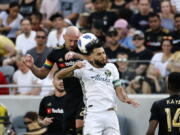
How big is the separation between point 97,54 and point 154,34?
5.87m

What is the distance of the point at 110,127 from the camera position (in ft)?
35.5

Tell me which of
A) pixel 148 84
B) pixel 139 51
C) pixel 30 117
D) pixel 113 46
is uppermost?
pixel 113 46

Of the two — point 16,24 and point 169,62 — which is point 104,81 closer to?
point 169,62

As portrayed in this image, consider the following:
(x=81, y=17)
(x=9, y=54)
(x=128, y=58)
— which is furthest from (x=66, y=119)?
(x=81, y=17)

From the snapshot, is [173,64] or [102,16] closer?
[173,64]

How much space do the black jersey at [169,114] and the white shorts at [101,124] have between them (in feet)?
2.09

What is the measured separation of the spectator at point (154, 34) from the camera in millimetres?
16328

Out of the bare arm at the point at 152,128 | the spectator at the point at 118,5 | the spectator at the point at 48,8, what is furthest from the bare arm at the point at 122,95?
the spectator at the point at 48,8

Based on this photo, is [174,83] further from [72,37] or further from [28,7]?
A: [28,7]

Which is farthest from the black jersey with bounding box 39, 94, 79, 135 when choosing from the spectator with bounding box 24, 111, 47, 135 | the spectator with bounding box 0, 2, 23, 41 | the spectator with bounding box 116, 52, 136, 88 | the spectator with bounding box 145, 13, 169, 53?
the spectator with bounding box 0, 2, 23, 41

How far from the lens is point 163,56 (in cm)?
1517

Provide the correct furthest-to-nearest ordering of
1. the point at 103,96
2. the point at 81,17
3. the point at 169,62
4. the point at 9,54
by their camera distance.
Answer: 1. the point at 81,17
2. the point at 9,54
3. the point at 169,62
4. the point at 103,96

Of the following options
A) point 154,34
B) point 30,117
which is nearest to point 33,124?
point 30,117

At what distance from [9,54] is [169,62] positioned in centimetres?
419
